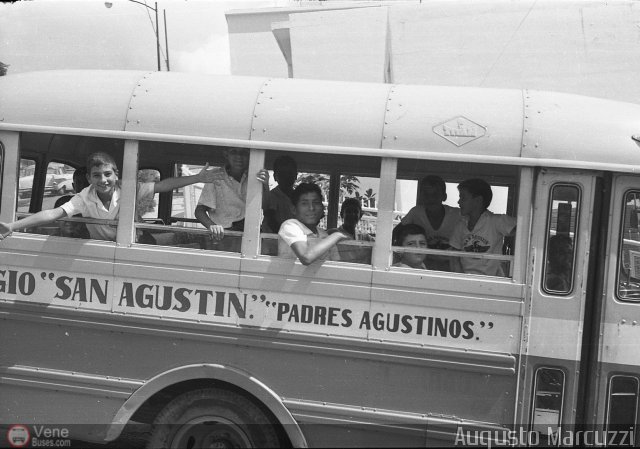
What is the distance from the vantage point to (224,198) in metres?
4.54

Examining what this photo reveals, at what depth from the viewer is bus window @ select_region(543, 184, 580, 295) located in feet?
13.2

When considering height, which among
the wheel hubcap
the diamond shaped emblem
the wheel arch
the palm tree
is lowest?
the wheel hubcap

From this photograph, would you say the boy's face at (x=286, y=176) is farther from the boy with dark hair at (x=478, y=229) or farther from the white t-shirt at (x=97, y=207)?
the boy with dark hair at (x=478, y=229)

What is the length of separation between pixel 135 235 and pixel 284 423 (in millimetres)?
1491

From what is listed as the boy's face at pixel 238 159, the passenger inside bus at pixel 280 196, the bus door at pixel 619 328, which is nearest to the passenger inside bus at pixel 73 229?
the boy's face at pixel 238 159

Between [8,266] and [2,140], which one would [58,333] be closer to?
[8,266]

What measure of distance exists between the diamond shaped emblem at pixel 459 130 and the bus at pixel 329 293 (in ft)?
0.03

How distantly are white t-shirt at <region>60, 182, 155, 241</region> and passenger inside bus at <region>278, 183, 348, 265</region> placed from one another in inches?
38.7

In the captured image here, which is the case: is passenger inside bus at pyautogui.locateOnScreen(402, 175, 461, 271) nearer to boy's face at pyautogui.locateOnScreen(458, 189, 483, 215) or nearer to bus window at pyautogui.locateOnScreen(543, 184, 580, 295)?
boy's face at pyautogui.locateOnScreen(458, 189, 483, 215)

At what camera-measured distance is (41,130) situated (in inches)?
177

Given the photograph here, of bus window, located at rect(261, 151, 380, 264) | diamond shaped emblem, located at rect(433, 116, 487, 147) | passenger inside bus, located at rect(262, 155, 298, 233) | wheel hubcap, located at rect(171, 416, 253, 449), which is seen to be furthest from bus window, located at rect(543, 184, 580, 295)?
wheel hubcap, located at rect(171, 416, 253, 449)

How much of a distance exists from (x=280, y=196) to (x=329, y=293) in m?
0.77

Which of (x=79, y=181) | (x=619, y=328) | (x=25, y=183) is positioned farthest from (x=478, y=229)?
(x=25, y=183)

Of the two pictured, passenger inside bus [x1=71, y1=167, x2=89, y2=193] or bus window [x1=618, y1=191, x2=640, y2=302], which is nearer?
bus window [x1=618, y1=191, x2=640, y2=302]
